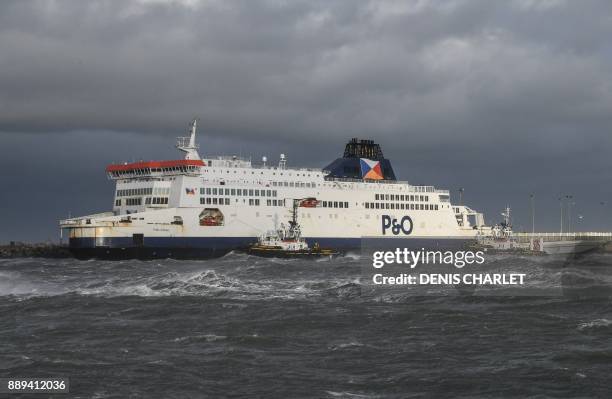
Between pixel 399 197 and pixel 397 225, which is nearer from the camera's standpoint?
pixel 397 225

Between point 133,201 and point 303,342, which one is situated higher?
point 133,201

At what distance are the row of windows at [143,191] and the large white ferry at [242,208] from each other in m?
0.10

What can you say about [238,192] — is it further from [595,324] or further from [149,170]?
[595,324]

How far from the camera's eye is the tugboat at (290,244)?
7606cm

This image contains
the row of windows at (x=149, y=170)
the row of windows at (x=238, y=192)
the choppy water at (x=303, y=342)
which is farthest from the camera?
the row of windows at (x=149, y=170)

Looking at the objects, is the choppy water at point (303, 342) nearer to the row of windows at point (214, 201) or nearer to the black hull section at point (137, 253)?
the black hull section at point (137, 253)

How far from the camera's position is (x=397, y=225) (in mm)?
89438

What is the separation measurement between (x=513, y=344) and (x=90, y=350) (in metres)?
14.8

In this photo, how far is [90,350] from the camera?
26.1 meters

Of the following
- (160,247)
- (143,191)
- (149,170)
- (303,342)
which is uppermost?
(149,170)

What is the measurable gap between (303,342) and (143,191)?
5513cm

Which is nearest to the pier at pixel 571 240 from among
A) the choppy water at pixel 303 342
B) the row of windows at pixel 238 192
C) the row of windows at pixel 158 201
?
the row of windows at pixel 238 192

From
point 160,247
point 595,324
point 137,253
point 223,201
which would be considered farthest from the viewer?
point 223,201

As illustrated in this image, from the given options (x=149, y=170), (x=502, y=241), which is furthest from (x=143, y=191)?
(x=502, y=241)
